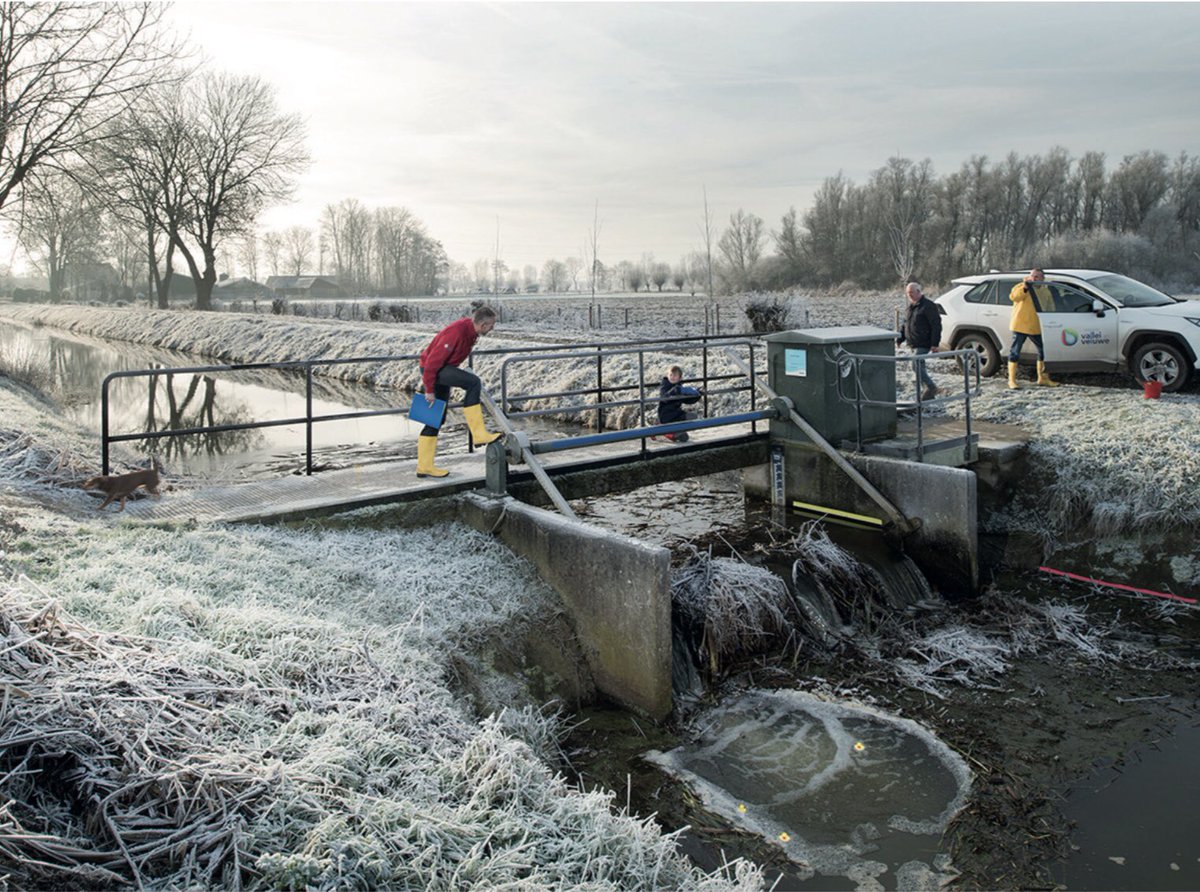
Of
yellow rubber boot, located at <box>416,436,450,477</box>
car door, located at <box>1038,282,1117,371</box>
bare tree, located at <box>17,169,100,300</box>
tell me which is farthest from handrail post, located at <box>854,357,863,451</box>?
bare tree, located at <box>17,169,100,300</box>

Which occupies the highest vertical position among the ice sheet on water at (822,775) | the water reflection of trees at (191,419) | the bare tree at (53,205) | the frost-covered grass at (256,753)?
the bare tree at (53,205)

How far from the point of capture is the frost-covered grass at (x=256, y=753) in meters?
3.65

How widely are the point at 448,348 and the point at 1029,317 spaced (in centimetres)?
965

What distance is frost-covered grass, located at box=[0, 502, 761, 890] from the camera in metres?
3.65

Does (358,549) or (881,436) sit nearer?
Result: (358,549)

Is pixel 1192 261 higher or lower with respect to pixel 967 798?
higher

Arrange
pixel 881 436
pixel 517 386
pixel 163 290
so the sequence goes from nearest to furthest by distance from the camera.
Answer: pixel 881 436, pixel 517 386, pixel 163 290

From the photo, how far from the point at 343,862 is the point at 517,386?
1857 centimetres

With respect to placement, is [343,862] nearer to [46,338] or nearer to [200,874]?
[200,874]

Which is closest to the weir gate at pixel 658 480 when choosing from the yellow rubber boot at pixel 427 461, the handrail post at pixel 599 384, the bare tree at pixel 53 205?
the yellow rubber boot at pixel 427 461

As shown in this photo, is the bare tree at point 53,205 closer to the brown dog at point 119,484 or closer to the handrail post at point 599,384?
the handrail post at point 599,384

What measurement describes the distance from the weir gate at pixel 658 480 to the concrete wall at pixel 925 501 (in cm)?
1

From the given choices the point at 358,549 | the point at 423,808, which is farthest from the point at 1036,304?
the point at 423,808

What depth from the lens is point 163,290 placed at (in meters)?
58.7
